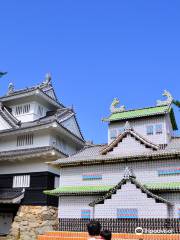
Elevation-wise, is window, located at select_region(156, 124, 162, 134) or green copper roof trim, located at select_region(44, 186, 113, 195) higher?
window, located at select_region(156, 124, 162, 134)

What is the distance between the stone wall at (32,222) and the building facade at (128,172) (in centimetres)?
314

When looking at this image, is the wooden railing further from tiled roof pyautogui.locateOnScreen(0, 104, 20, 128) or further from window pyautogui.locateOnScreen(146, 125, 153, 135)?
tiled roof pyautogui.locateOnScreen(0, 104, 20, 128)

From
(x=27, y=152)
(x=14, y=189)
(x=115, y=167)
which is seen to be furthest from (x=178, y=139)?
(x=14, y=189)

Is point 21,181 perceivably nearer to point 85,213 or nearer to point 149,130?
point 85,213

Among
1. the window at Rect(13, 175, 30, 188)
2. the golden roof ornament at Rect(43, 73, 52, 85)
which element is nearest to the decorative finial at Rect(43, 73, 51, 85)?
the golden roof ornament at Rect(43, 73, 52, 85)

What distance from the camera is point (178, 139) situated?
24.5 m

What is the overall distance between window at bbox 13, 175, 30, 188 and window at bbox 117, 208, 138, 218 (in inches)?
402

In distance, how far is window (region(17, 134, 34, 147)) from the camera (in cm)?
2962

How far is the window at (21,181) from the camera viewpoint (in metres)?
27.7

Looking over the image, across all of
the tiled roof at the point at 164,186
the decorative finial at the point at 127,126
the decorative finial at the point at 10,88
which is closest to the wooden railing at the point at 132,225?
the tiled roof at the point at 164,186

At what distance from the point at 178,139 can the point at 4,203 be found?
15.9 m

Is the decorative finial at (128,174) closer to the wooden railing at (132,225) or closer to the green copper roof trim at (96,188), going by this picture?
the green copper roof trim at (96,188)

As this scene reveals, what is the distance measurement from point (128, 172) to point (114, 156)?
258 cm

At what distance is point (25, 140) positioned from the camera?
29.8m
